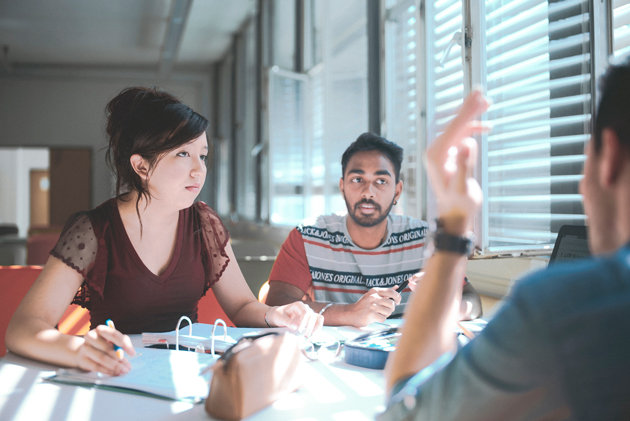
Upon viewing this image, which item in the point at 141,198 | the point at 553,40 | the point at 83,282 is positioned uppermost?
the point at 553,40

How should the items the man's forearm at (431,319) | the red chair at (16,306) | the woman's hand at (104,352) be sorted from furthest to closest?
the red chair at (16,306) < the woman's hand at (104,352) < the man's forearm at (431,319)

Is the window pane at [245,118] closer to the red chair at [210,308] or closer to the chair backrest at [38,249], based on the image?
the chair backrest at [38,249]

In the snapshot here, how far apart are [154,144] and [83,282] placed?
1.43 feet

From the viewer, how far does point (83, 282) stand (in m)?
1.37

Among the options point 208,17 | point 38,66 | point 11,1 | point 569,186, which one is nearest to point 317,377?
point 569,186

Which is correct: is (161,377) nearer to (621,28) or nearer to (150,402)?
(150,402)

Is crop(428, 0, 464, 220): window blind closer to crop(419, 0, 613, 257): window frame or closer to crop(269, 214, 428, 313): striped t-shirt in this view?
crop(269, 214, 428, 313): striped t-shirt

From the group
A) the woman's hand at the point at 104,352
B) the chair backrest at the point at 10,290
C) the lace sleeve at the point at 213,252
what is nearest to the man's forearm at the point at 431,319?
the woman's hand at the point at 104,352

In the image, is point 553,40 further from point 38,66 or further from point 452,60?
point 38,66

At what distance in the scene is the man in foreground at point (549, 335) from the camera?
16.3 inches

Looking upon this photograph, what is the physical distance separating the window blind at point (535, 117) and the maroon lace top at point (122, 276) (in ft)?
3.13

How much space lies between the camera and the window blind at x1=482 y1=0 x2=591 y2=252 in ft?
5.14

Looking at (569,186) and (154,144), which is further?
(569,186)

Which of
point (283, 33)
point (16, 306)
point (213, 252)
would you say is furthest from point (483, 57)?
point (283, 33)
